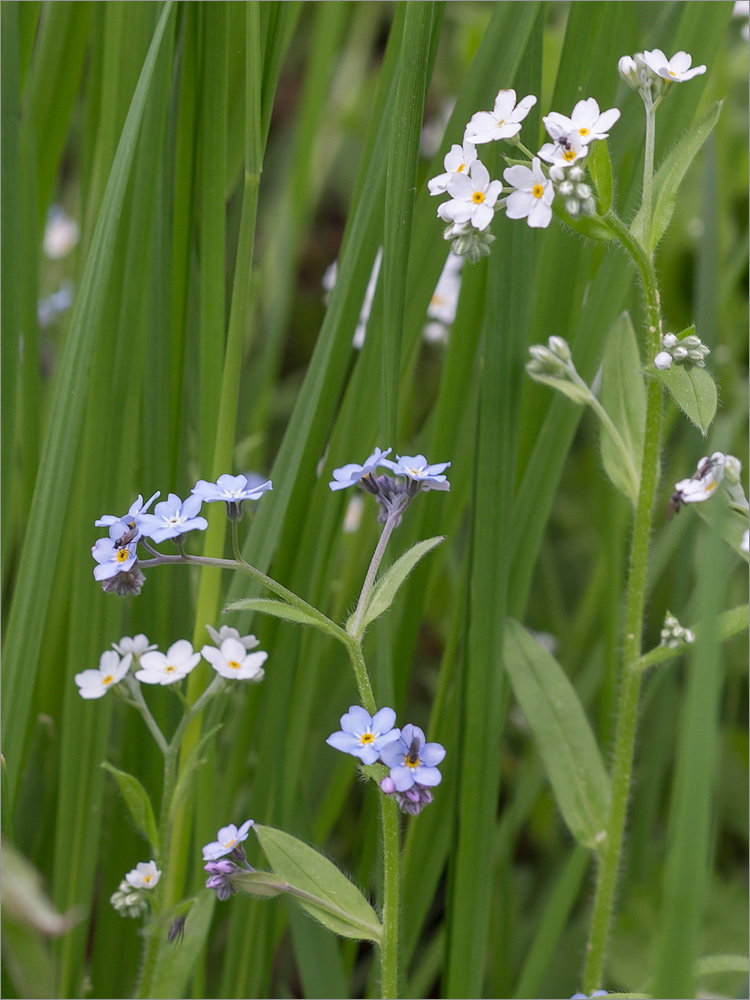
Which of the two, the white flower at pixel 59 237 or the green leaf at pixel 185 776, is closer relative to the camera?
the green leaf at pixel 185 776

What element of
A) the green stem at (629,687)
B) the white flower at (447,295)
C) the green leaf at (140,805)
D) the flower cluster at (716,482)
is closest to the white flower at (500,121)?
the green stem at (629,687)

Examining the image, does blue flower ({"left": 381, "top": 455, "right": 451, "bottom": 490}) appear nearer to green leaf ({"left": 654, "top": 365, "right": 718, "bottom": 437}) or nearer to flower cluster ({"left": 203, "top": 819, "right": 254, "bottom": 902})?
green leaf ({"left": 654, "top": 365, "right": 718, "bottom": 437})

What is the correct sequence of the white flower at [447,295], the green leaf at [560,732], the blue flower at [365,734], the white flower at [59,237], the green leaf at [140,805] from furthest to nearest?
the white flower at [59,237], the white flower at [447,295], the green leaf at [560,732], the green leaf at [140,805], the blue flower at [365,734]

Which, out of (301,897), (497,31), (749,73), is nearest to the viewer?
(301,897)

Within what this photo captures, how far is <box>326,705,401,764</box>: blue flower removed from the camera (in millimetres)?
727

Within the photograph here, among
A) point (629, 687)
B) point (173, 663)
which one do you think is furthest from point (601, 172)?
point (173, 663)

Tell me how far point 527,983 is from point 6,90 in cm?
121

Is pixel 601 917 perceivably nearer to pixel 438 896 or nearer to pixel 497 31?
pixel 438 896

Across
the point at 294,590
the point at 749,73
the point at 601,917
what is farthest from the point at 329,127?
the point at 601,917

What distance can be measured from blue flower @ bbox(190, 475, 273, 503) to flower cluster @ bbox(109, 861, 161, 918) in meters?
0.42

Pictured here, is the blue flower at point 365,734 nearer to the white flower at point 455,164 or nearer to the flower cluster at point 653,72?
the white flower at point 455,164

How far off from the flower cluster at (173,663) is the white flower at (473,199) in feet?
1.56

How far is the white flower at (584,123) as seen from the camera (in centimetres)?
79

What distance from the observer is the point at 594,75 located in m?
1.00
